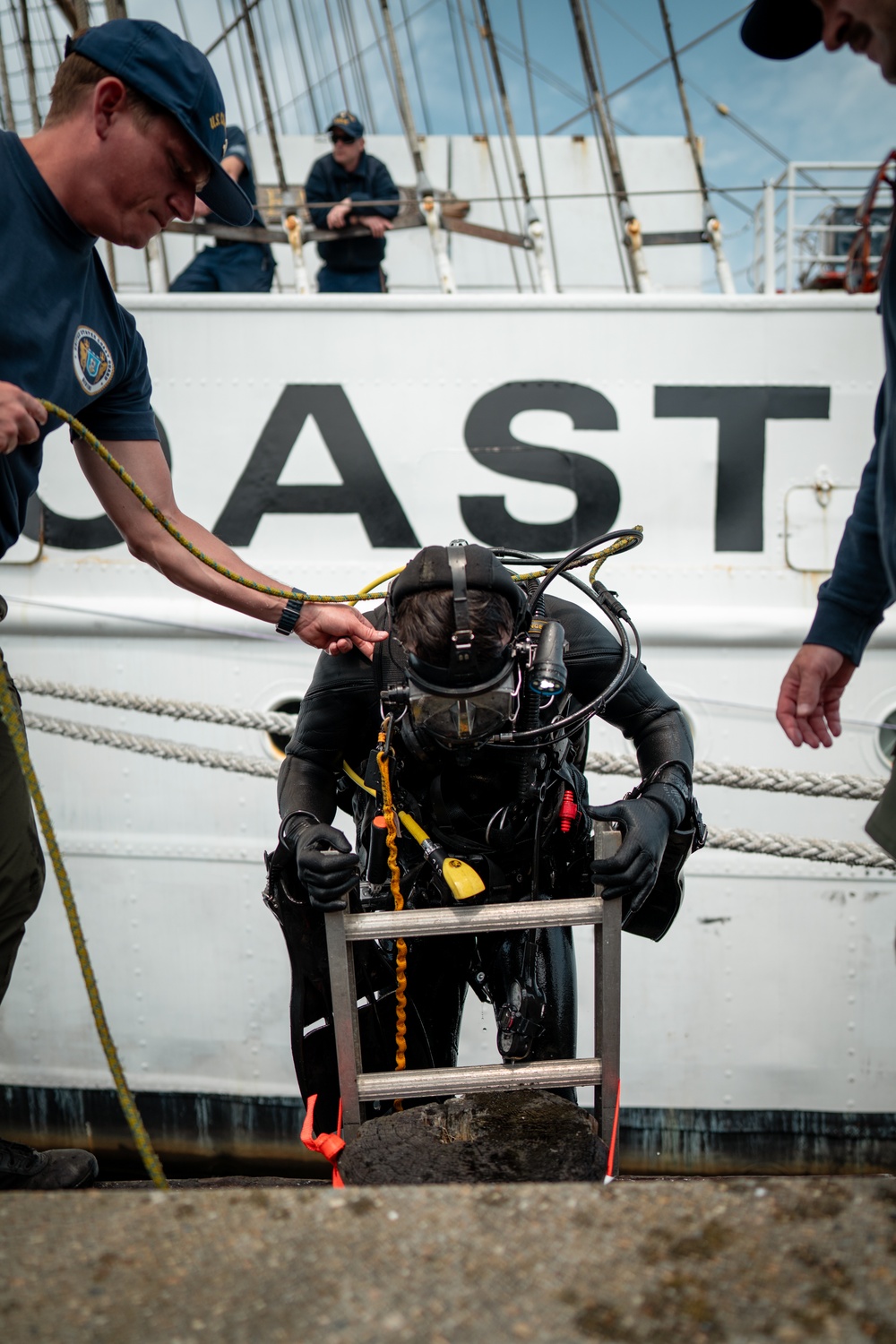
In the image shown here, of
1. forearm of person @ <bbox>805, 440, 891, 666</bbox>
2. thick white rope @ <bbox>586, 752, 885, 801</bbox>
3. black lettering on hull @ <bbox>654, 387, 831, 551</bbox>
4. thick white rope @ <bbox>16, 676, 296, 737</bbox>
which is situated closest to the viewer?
forearm of person @ <bbox>805, 440, 891, 666</bbox>

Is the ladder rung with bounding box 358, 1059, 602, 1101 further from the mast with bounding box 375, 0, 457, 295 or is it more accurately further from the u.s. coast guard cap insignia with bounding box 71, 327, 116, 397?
the mast with bounding box 375, 0, 457, 295

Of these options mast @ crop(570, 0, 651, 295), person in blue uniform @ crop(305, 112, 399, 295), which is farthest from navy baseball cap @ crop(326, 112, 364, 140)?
mast @ crop(570, 0, 651, 295)

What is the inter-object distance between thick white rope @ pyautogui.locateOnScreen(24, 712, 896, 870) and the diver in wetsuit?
102 cm

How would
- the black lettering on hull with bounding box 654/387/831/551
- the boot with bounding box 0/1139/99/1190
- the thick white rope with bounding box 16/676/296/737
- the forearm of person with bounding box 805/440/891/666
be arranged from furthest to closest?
1. the black lettering on hull with bounding box 654/387/831/551
2. the thick white rope with bounding box 16/676/296/737
3. the boot with bounding box 0/1139/99/1190
4. the forearm of person with bounding box 805/440/891/666

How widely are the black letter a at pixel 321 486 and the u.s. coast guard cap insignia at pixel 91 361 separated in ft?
5.58

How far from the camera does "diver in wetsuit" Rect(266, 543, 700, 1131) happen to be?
1.73 metres

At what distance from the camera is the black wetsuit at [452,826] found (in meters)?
1.95

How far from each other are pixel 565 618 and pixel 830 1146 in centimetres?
273

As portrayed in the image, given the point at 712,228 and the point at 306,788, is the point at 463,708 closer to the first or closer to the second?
the point at 306,788

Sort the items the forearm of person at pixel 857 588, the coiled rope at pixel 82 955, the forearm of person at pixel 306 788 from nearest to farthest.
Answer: the coiled rope at pixel 82 955
the forearm of person at pixel 857 588
the forearm of person at pixel 306 788

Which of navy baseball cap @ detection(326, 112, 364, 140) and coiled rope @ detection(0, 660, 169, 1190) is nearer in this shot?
coiled rope @ detection(0, 660, 169, 1190)

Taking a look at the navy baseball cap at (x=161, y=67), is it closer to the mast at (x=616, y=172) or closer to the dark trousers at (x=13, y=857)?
the dark trousers at (x=13, y=857)

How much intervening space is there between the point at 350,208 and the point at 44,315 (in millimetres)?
2709

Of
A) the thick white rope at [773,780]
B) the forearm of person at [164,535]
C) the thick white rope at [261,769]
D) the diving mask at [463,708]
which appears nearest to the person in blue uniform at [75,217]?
the forearm of person at [164,535]
